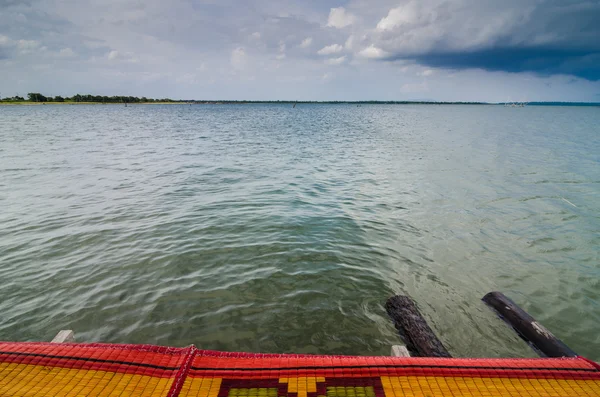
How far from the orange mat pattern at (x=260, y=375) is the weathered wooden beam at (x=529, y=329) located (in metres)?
1.45

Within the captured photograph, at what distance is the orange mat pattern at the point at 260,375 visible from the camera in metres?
3.01

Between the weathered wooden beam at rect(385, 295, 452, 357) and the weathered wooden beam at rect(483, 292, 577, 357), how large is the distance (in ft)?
5.49

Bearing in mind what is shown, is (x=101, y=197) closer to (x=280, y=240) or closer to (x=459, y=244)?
(x=280, y=240)

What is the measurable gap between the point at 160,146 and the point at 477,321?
105 feet

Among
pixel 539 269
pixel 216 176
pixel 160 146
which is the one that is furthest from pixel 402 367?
pixel 160 146

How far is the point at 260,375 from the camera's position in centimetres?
322

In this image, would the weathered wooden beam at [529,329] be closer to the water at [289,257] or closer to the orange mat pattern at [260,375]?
the water at [289,257]

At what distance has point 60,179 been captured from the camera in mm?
16531

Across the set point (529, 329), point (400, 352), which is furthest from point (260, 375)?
point (529, 329)

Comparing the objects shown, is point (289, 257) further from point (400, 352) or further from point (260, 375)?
point (260, 375)

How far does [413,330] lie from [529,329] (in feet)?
7.07

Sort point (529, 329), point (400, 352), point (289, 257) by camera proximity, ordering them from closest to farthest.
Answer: point (400, 352) → point (529, 329) → point (289, 257)

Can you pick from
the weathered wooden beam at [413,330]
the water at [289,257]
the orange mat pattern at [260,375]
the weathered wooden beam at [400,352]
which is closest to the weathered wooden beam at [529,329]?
the water at [289,257]

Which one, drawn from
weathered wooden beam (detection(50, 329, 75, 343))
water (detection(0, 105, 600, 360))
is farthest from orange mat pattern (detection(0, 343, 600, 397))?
water (detection(0, 105, 600, 360))
